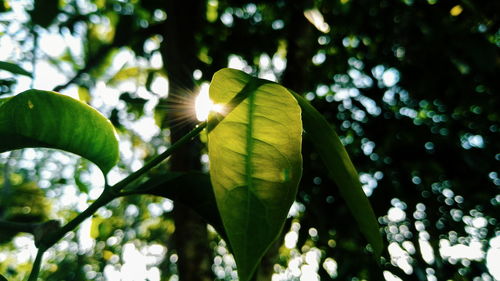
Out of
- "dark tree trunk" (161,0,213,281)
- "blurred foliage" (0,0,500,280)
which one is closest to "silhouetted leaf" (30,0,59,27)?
"blurred foliage" (0,0,500,280)

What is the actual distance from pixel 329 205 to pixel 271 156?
Answer: 5.13 feet

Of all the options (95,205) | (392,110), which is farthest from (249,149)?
(392,110)

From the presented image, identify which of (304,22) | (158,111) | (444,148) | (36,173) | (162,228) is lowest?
(162,228)

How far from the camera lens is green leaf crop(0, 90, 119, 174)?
16.1 inches

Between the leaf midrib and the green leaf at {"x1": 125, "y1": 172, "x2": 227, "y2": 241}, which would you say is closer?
the leaf midrib

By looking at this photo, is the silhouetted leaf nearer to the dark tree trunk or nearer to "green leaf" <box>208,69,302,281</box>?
the dark tree trunk

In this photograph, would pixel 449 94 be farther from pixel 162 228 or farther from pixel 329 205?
pixel 162 228

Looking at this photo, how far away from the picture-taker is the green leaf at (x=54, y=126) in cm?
41

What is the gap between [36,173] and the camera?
4945mm

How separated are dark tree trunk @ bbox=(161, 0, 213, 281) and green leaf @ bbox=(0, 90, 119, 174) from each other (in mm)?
867

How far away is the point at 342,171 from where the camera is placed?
39 cm

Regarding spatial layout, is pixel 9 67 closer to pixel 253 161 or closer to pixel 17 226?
pixel 17 226

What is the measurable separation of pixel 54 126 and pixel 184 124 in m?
0.95

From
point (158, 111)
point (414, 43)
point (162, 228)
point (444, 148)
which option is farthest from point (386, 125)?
point (162, 228)
